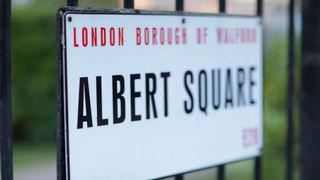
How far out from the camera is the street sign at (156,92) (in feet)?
4.85

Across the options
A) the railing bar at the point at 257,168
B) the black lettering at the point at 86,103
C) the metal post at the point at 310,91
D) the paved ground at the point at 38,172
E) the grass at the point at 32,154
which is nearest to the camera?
the black lettering at the point at 86,103

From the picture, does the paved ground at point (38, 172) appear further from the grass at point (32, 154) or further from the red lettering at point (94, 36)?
the red lettering at point (94, 36)

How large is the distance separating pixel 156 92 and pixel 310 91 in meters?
0.89

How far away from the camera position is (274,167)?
4.56 meters

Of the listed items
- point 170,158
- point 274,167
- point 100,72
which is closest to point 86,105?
point 100,72

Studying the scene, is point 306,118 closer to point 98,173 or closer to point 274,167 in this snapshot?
point 98,173

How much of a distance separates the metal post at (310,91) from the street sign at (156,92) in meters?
0.33

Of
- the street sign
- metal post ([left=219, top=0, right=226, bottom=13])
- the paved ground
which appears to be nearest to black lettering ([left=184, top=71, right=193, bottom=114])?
the street sign

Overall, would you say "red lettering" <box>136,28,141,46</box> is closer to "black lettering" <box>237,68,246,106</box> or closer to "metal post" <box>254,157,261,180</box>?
"black lettering" <box>237,68,246,106</box>

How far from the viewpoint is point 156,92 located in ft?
5.52

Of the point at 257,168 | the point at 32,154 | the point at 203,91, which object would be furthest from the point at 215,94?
the point at 32,154

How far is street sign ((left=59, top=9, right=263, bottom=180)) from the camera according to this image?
1.48 meters

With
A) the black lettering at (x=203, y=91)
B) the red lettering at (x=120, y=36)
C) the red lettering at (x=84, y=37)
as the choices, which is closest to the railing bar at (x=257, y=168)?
the black lettering at (x=203, y=91)

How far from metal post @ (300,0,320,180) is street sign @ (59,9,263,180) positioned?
333mm
